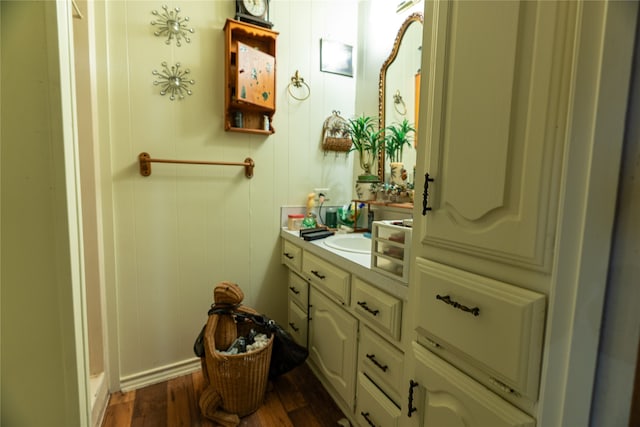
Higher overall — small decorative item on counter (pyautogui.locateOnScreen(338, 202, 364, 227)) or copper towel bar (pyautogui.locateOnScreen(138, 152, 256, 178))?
copper towel bar (pyautogui.locateOnScreen(138, 152, 256, 178))

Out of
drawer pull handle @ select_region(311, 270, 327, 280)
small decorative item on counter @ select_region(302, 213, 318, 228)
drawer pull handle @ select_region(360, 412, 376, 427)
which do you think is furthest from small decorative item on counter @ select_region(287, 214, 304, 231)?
drawer pull handle @ select_region(360, 412, 376, 427)

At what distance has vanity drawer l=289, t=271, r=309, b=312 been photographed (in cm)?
165

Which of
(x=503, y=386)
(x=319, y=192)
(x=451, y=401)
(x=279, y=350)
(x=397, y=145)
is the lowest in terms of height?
(x=279, y=350)

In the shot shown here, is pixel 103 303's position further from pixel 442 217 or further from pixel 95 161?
pixel 442 217

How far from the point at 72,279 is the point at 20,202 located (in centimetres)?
19

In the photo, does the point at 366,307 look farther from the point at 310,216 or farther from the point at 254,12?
the point at 254,12

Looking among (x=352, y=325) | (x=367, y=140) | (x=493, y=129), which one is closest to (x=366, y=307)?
(x=352, y=325)

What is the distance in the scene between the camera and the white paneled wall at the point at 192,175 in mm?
1449

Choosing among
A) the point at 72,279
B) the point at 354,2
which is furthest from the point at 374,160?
the point at 72,279

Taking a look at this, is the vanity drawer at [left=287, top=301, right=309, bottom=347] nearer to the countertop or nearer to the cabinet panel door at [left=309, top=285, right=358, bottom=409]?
the cabinet panel door at [left=309, top=285, right=358, bottom=409]

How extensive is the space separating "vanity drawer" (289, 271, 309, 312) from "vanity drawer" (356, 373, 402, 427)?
0.54 meters

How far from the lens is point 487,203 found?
1.96ft

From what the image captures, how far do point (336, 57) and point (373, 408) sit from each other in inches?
77.5

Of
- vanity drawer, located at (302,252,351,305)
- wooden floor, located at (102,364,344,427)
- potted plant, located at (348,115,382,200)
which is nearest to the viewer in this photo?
vanity drawer, located at (302,252,351,305)
